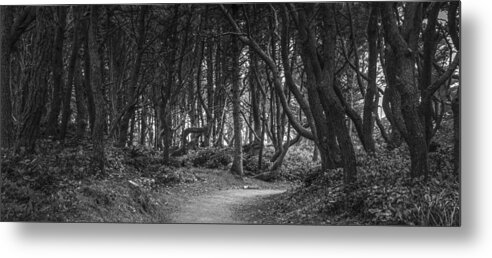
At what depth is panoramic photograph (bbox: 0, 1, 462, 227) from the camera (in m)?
4.66

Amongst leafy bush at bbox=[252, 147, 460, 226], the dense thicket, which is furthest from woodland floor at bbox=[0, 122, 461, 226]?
the dense thicket

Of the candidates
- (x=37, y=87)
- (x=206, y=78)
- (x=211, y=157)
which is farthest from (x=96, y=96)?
(x=211, y=157)

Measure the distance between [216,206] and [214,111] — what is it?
3.03 feet

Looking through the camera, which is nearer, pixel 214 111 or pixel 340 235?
pixel 340 235

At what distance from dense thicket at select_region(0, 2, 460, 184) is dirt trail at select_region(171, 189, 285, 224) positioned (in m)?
0.30

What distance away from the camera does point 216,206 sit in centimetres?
482

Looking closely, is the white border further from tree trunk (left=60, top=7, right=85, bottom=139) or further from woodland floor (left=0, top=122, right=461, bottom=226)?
tree trunk (left=60, top=7, right=85, bottom=139)

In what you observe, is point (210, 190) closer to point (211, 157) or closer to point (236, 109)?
point (211, 157)

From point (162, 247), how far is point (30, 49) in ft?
7.61

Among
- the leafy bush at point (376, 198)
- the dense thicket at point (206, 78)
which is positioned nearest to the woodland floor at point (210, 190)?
the leafy bush at point (376, 198)

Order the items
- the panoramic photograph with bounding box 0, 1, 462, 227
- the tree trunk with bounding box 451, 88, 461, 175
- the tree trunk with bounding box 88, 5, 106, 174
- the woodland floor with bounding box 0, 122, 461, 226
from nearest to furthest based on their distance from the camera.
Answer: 1. the tree trunk with bounding box 451, 88, 461, 175
2. the woodland floor with bounding box 0, 122, 461, 226
3. the panoramic photograph with bounding box 0, 1, 462, 227
4. the tree trunk with bounding box 88, 5, 106, 174

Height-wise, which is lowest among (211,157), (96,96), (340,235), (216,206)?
(340,235)

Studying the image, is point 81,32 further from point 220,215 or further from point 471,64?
point 471,64

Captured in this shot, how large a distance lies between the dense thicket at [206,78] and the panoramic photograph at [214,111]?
0.01 meters
